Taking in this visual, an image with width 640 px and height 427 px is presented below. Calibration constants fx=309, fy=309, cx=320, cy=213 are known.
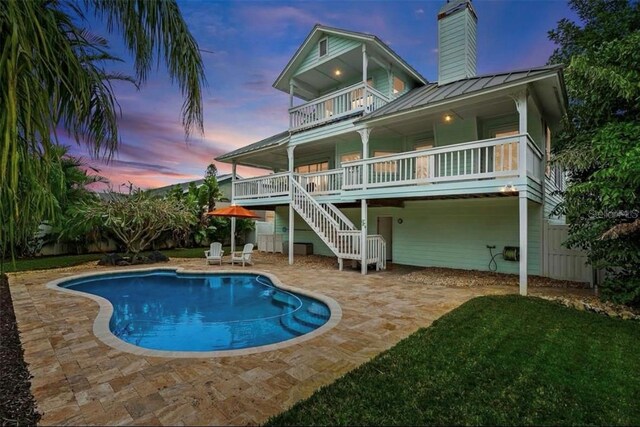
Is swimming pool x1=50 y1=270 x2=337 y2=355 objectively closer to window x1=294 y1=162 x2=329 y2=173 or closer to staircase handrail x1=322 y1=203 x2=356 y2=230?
staircase handrail x1=322 y1=203 x2=356 y2=230

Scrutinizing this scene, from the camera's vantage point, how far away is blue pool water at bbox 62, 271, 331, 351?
5758mm

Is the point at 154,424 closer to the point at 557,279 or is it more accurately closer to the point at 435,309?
the point at 435,309

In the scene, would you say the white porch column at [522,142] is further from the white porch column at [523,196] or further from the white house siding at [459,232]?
the white house siding at [459,232]

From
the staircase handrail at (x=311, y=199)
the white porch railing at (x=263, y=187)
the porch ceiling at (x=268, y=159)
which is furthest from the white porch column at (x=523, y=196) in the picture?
the porch ceiling at (x=268, y=159)

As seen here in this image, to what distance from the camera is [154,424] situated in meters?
2.79

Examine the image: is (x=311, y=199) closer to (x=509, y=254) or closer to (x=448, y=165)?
(x=448, y=165)

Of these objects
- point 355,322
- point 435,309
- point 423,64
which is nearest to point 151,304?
point 355,322

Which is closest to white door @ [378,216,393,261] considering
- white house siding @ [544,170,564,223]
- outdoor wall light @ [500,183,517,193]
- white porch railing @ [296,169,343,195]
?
white porch railing @ [296,169,343,195]

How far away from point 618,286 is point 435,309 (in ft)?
13.4

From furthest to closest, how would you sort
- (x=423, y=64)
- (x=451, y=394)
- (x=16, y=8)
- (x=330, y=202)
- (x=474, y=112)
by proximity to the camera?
1. (x=423, y=64)
2. (x=330, y=202)
3. (x=474, y=112)
4. (x=451, y=394)
5. (x=16, y=8)

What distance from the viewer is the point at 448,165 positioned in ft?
37.1

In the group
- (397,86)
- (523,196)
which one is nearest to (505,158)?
(523,196)

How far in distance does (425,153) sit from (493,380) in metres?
7.01

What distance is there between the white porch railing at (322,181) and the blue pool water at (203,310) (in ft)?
15.3
